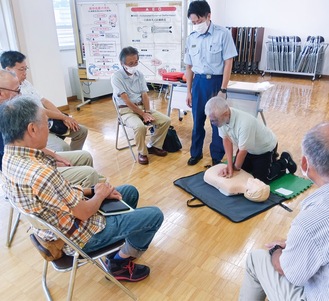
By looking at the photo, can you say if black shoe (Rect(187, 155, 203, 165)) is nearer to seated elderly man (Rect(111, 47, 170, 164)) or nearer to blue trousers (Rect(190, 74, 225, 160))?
blue trousers (Rect(190, 74, 225, 160))

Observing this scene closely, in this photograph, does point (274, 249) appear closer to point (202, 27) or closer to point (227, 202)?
point (227, 202)

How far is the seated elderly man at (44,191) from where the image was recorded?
1.13 m

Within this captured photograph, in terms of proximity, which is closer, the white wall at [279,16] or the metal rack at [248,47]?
the white wall at [279,16]

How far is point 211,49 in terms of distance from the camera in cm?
275

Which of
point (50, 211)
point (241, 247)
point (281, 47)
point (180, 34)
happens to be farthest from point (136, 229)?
point (281, 47)

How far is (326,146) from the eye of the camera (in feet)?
2.99

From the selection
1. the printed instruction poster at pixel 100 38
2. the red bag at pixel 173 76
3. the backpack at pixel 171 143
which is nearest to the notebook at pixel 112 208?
the backpack at pixel 171 143

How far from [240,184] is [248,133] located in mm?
441

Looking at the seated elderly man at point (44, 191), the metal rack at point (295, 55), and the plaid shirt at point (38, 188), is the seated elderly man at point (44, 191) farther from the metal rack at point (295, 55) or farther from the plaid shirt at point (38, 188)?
the metal rack at point (295, 55)

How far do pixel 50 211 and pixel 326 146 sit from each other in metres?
1.05

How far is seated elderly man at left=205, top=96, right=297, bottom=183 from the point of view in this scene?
7.56 feet

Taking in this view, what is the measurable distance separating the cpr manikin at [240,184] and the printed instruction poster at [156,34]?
6.68 feet

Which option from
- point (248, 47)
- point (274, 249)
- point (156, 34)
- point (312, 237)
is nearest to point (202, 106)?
point (156, 34)

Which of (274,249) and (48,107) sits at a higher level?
(48,107)
